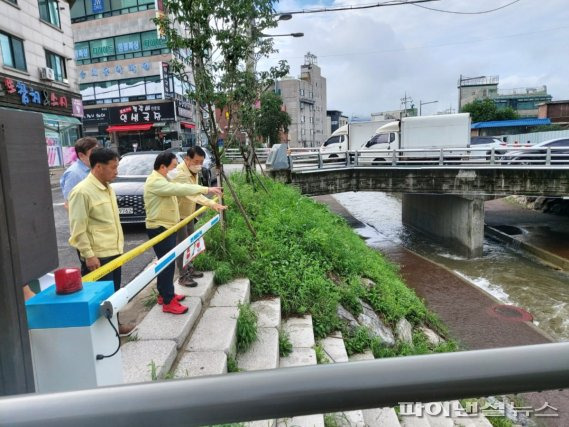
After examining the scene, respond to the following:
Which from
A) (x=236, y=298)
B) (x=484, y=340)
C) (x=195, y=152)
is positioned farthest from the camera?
(x=484, y=340)

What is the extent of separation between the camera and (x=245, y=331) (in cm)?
397

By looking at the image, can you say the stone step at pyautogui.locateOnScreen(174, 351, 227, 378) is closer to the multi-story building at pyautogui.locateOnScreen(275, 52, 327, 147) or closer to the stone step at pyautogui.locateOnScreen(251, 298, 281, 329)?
the stone step at pyautogui.locateOnScreen(251, 298, 281, 329)

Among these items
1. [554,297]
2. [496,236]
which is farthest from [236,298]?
[496,236]

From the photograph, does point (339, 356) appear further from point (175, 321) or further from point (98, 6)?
point (98, 6)

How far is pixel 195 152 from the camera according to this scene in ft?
17.0

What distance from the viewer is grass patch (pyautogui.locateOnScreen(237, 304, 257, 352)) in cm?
394

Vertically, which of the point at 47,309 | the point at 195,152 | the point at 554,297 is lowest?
the point at 554,297

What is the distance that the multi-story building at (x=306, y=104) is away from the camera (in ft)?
221

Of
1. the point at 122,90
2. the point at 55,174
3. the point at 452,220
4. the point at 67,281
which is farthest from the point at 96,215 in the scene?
the point at 122,90

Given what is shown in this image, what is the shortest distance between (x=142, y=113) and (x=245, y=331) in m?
30.9

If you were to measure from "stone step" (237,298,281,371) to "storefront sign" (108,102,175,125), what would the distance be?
28911 millimetres

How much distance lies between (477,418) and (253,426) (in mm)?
3247

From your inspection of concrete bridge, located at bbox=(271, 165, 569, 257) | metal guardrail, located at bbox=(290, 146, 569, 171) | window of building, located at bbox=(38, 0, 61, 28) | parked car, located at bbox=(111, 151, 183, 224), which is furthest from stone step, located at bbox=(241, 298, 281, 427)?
window of building, located at bbox=(38, 0, 61, 28)

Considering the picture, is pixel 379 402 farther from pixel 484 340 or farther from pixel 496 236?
pixel 496 236
